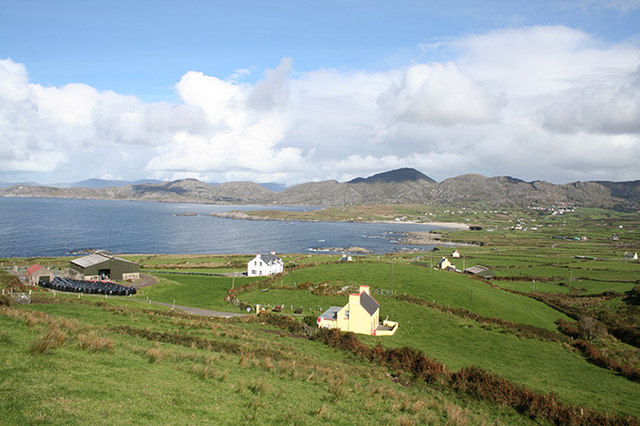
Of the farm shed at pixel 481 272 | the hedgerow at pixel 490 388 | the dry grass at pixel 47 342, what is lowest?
the farm shed at pixel 481 272

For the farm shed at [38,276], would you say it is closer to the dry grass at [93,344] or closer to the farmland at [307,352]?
the farmland at [307,352]

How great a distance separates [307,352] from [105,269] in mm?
46129

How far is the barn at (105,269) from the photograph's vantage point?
190ft

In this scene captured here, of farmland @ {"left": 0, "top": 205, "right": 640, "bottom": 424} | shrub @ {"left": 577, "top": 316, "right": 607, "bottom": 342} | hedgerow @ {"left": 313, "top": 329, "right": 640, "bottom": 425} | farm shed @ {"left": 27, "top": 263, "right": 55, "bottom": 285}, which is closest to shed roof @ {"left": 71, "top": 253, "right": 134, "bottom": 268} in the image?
farm shed @ {"left": 27, "top": 263, "right": 55, "bottom": 285}

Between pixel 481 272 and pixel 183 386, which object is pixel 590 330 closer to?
pixel 183 386

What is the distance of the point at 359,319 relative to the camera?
1304 inches

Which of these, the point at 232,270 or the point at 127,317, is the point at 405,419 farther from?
the point at 232,270

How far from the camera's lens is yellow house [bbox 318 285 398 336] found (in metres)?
32.9

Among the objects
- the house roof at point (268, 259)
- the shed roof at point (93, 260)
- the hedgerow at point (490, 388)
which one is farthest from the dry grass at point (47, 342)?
the house roof at point (268, 259)

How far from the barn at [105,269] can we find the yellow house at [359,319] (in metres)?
38.7

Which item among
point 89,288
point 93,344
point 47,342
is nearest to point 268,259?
point 89,288

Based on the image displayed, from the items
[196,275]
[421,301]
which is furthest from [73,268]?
[421,301]

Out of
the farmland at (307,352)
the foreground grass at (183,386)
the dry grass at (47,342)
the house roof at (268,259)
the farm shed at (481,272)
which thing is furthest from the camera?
the farm shed at (481,272)

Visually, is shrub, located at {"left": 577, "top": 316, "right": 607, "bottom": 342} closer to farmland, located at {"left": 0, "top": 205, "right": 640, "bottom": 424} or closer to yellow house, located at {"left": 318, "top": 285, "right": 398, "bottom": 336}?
farmland, located at {"left": 0, "top": 205, "right": 640, "bottom": 424}
